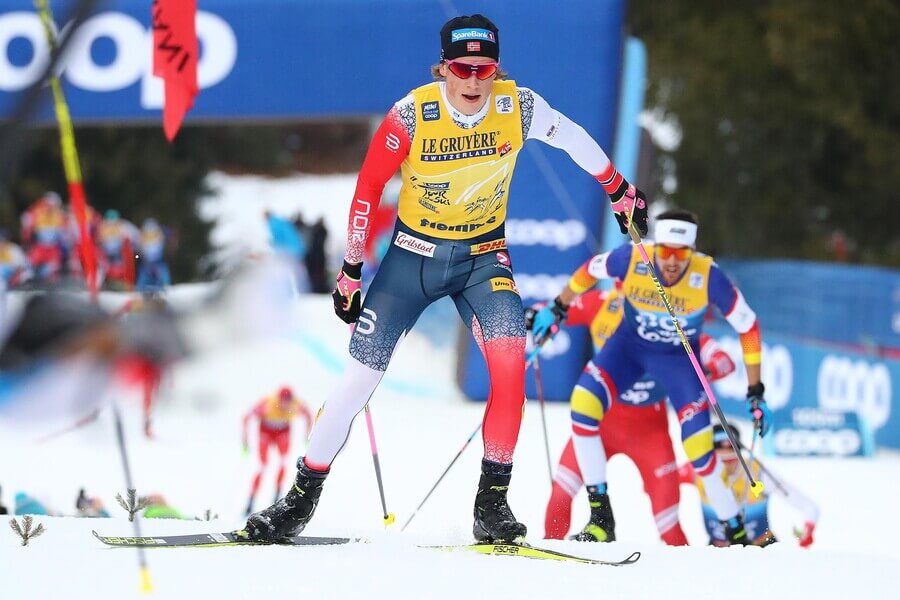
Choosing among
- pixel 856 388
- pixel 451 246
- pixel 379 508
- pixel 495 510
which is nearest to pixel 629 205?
pixel 451 246

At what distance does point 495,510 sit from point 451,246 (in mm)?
992

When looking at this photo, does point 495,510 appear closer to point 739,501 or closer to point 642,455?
point 642,455

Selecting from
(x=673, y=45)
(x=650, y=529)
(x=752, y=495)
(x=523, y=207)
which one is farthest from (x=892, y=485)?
(x=673, y=45)

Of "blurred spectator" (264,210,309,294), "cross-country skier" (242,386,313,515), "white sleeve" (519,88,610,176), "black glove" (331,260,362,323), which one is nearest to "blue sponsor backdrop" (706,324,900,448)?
"cross-country skier" (242,386,313,515)

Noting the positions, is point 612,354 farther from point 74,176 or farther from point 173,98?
point 74,176

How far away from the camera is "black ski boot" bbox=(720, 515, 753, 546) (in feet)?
23.2

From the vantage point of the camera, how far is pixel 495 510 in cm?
493

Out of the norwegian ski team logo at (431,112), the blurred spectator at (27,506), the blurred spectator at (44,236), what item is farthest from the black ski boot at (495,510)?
the blurred spectator at (44,236)

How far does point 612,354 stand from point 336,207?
12155 mm

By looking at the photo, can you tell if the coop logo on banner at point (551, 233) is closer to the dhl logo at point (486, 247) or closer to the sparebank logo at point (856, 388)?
the sparebank logo at point (856, 388)

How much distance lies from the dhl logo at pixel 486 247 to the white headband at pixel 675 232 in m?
2.09

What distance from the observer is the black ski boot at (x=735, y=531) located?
7.08 meters

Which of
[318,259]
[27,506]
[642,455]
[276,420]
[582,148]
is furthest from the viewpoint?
[318,259]

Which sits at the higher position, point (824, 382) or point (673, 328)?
point (824, 382)
